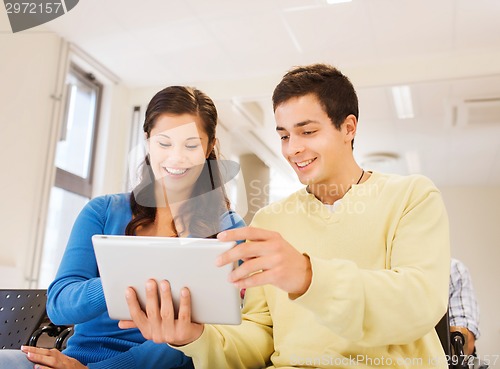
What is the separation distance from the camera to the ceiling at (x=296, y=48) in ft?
9.70

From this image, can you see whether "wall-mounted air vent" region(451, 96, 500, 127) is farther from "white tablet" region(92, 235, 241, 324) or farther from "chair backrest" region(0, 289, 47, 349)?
"white tablet" region(92, 235, 241, 324)

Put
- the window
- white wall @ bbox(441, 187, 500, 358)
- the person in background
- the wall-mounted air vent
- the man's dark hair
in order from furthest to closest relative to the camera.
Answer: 1. white wall @ bbox(441, 187, 500, 358)
2. the wall-mounted air vent
3. the window
4. the person in background
5. the man's dark hair

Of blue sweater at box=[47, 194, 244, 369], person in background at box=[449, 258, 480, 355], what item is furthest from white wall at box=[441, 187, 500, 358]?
blue sweater at box=[47, 194, 244, 369]

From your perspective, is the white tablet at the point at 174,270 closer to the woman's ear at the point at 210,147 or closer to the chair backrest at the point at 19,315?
the woman's ear at the point at 210,147

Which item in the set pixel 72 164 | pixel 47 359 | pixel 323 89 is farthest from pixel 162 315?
pixel 72 164

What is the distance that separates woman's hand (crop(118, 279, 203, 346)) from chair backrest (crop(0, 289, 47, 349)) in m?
0.66

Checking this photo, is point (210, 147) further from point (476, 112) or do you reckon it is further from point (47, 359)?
point (476, 112)

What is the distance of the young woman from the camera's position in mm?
1037

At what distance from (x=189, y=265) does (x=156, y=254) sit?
0.05 m

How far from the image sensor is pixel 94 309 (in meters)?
0.99

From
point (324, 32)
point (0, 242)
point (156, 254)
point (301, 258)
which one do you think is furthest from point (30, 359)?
point (324, 32)

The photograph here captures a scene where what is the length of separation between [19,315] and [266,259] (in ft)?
3.21

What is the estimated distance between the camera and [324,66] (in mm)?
1191

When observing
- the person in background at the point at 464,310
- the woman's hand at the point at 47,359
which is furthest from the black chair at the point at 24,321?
the person in background at the point at 464,310
